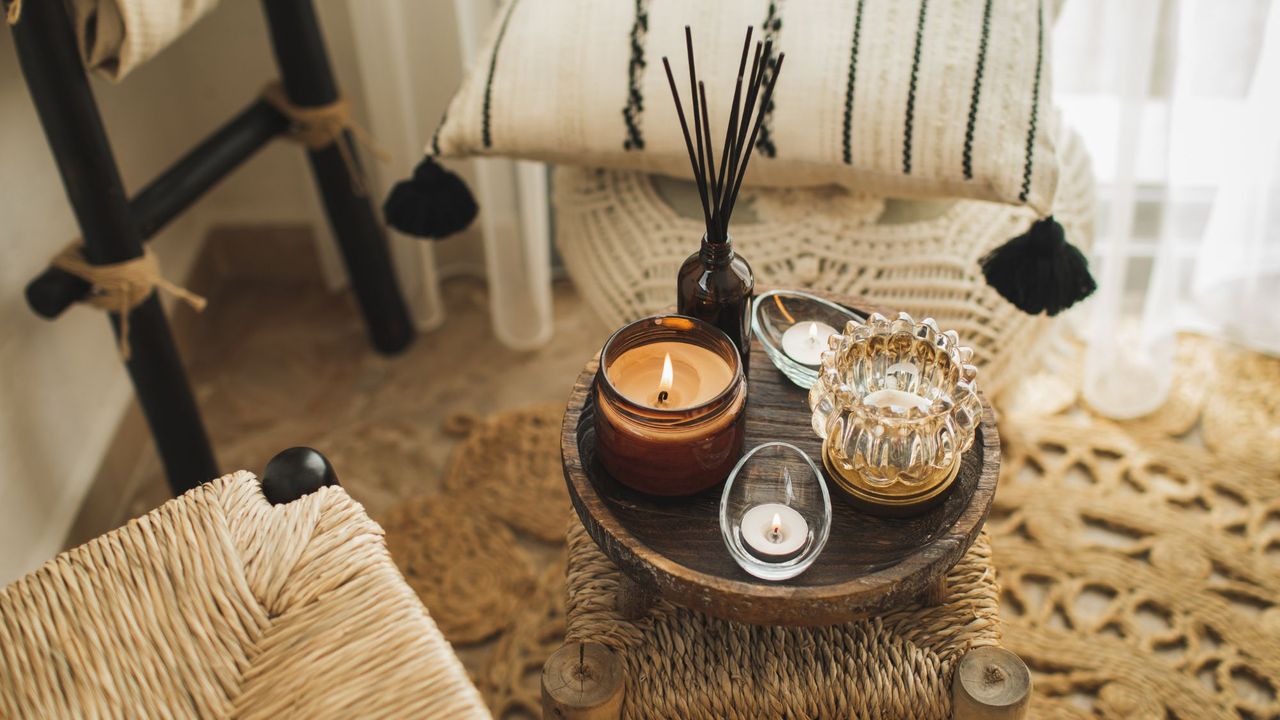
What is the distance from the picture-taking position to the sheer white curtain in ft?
3.57


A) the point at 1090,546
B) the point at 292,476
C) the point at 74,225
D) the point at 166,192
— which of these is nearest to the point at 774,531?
the point at 292,476

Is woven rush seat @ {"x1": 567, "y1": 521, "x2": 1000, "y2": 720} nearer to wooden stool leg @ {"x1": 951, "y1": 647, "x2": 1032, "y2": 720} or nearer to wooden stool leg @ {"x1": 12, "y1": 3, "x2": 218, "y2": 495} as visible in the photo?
wooden stool leg @ {"x1": 951, "y1": 647, "x2": 1032, "y2": 720}

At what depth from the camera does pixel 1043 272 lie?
0.82m

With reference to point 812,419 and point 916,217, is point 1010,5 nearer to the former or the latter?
point 916,217

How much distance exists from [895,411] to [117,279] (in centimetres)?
75

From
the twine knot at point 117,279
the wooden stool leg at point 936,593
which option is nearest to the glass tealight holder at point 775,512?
the wooden stool leg at point 936,593

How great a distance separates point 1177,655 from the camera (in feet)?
3.42

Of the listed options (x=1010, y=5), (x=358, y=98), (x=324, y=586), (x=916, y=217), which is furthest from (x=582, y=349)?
(x=324, y=586)

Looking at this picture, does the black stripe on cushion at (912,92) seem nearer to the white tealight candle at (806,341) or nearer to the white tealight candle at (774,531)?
the white tealight candle at (806,341)

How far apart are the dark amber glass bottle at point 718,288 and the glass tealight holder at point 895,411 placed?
7 centimetres

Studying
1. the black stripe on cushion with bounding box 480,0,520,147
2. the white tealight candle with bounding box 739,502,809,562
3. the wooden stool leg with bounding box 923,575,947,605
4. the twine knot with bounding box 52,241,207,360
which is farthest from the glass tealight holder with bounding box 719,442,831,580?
the twine knot with bounding box 52,241,207,360

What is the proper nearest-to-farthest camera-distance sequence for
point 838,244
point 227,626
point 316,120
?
1. point 227,626
2. point 838,244
3. point 316,120

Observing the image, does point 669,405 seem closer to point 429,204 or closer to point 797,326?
point 797,326

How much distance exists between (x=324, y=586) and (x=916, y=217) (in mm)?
634
